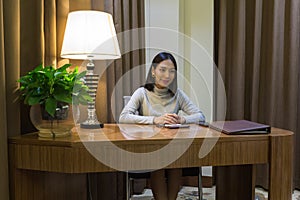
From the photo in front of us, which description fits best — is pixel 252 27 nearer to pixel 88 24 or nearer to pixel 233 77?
pixel 233 77

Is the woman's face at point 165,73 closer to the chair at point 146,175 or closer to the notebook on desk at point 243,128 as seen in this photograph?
the chair at point 146,175

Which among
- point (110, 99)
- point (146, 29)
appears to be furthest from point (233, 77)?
point (110, 99)

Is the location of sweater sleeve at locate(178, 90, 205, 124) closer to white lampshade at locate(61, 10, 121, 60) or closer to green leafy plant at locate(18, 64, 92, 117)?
white lampshade at locate(61, 10, 121, 60)

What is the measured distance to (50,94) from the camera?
4.87 feet

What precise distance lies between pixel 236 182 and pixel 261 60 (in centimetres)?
114

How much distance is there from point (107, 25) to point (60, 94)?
529 millimetres

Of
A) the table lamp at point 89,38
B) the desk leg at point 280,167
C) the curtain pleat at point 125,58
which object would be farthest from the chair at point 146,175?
the desk leg at point 280,167

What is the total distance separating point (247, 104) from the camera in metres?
2.68

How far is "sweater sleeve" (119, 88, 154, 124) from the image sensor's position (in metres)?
1.90

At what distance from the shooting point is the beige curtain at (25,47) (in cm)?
145

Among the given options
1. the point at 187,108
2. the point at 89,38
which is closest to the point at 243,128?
the point at 187,108

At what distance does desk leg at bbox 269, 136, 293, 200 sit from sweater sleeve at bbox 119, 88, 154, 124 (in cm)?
70

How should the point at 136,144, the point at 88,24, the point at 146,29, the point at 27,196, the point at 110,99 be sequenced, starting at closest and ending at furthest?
the point at 136,144, the point at 27,196, the point at 88,24, the point at 110,99, the point at 146,29

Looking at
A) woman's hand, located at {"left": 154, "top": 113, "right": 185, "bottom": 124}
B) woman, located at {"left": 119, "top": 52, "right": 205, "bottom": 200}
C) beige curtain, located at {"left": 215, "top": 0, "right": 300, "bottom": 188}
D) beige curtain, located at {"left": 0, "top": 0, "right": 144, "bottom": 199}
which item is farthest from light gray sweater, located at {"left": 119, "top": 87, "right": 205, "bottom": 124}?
beige curtain, located at {"left": 215, "top": 0, "right": 300, "bottom": 188}
